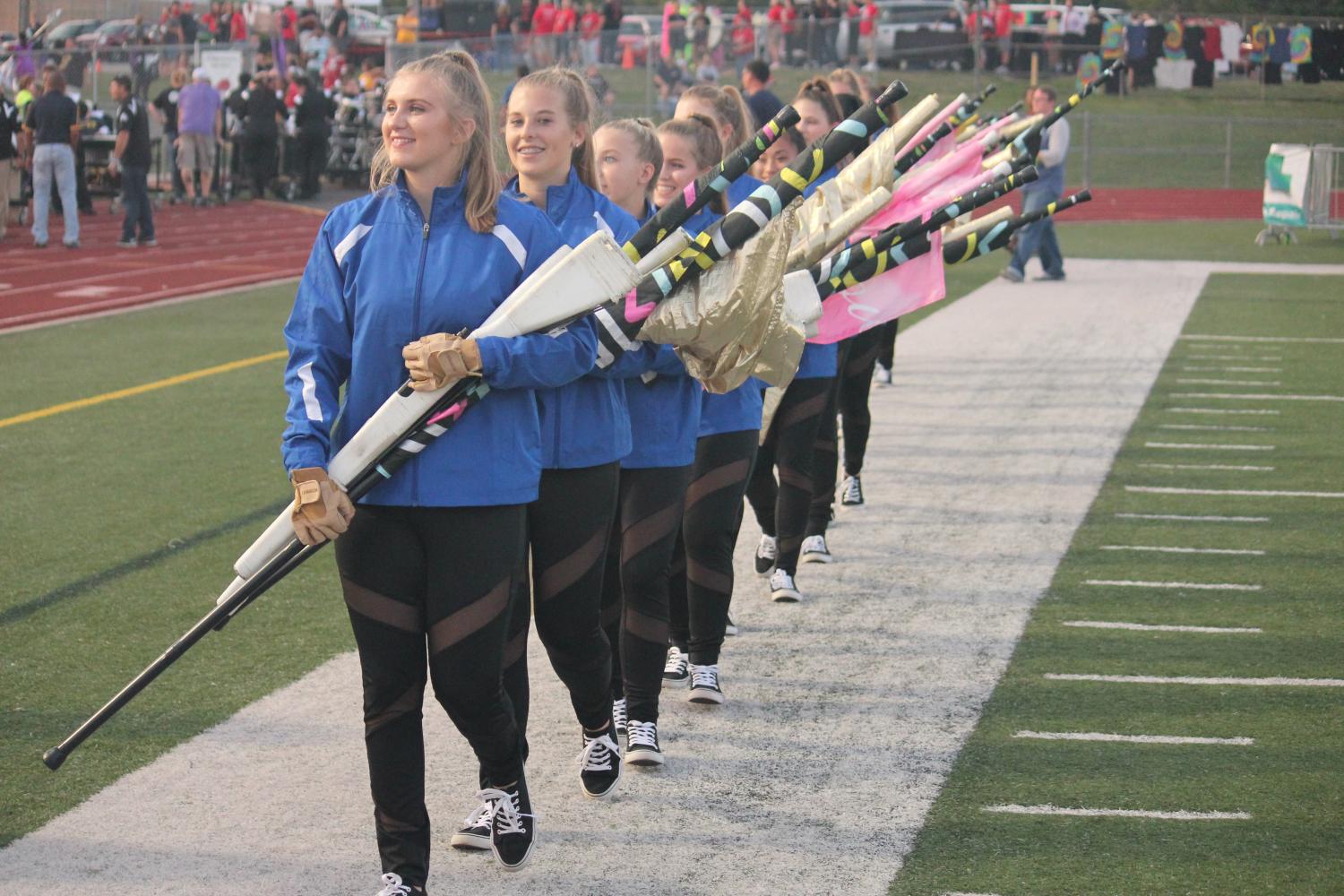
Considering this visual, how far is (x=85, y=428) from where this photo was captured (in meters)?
10.5

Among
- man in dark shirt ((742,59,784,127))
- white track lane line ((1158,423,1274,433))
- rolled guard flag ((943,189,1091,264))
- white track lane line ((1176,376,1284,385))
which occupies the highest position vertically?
man in dark shirt ((742,59,784,127))

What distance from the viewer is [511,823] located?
170 inches

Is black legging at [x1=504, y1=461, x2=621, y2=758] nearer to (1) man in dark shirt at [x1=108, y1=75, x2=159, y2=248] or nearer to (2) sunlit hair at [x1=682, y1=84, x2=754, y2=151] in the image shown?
(2) sunlit hair at [x1=682, y1=84, x2=754, y2=151]

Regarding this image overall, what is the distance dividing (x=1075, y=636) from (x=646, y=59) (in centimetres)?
2607

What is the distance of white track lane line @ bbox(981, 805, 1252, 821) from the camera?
4.70 metres

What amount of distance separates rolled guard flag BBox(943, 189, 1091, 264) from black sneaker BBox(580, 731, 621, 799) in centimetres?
226

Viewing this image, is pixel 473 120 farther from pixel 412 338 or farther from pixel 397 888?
pixel 397 888

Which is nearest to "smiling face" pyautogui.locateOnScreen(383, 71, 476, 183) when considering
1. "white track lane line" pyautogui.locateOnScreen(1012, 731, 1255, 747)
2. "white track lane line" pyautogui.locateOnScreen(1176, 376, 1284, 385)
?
"white track lane line" pyautogui.locateOnScreen(1012, 731, 1255, 747)

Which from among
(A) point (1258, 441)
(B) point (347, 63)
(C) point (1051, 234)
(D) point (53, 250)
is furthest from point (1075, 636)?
(B) point (347, 63)

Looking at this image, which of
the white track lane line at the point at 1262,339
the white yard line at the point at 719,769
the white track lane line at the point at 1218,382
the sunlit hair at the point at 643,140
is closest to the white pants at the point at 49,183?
the white track lane line at the point at 1262,339

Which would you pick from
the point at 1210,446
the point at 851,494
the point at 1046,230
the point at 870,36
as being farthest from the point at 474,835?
the point at 870,36

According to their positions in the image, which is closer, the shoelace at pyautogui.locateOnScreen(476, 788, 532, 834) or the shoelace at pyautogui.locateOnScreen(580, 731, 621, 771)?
the shoelace at pyautogui.locateOnScreen(476, 788, 532, 834)

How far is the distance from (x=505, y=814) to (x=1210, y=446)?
7.12 metres

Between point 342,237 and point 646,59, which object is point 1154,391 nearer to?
point 342,237
